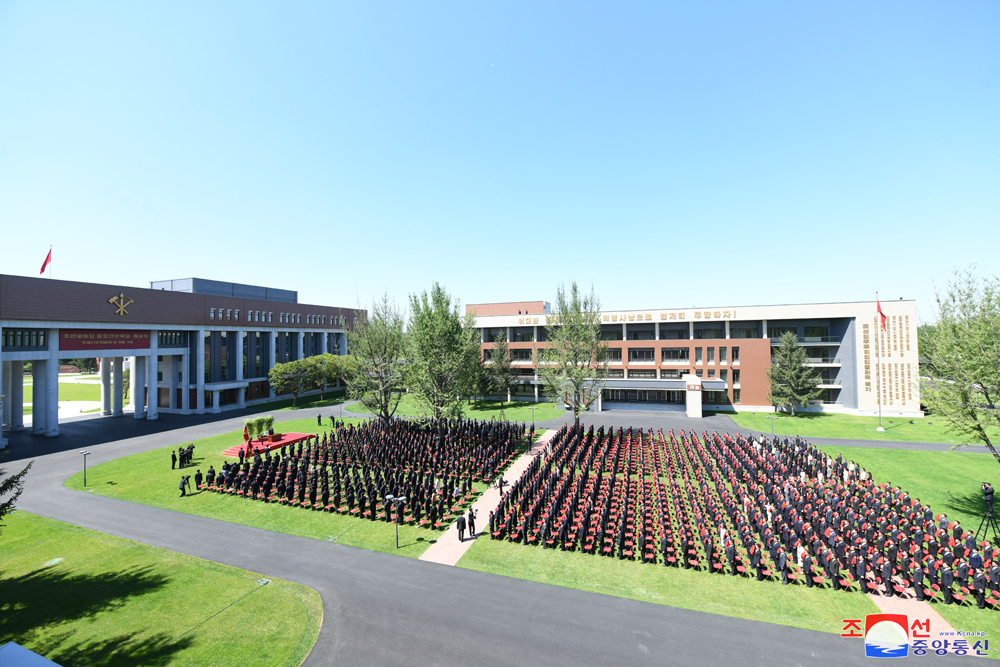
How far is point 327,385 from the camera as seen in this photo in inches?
2488

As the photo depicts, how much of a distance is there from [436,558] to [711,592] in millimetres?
9676

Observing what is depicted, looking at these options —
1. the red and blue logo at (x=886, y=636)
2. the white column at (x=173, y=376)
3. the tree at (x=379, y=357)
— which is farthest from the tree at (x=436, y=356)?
the white column at (x=173, y=376)

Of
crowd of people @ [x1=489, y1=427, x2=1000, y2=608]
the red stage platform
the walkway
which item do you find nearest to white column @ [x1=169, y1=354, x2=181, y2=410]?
the red stage platform

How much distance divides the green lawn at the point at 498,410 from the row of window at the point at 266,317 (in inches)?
490

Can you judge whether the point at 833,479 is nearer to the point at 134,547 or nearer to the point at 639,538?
the point at 639,538

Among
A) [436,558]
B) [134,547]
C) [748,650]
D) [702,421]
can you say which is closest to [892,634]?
[748,650]

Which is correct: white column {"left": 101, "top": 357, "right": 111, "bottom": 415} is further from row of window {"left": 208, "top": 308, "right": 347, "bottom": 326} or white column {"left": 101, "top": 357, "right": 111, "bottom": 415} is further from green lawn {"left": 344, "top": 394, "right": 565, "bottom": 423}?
green lawn {"left": 344, "top": 394, "right": 565, "bottom": 423}

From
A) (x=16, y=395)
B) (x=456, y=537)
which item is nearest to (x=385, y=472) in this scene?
(x=456, y=537)

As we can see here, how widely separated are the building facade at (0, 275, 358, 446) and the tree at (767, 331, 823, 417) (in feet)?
156

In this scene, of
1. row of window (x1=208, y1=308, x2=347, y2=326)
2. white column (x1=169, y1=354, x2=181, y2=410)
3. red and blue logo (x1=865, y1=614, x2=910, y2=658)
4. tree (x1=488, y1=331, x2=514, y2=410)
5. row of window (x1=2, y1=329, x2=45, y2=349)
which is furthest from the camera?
tree (x1=488, y1=331, x2=514, y2=410)

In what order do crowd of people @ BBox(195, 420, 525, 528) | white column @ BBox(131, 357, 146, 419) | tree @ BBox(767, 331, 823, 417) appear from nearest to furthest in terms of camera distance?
crowd of people @ BBox(195, 420, 525, 528) → tree @ BBox(767, 331, 823, 417) → white column @ BBox(131, 357, 146, 419)

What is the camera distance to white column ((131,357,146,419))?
4730 cm

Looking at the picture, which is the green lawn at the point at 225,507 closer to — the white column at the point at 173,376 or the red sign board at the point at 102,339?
the red sign board at the point at 102,339

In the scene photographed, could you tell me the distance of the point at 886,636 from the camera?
37.4ft
